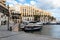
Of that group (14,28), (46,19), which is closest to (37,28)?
(14,28)

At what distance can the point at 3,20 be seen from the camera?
70.8 meters

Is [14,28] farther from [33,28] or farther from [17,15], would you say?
[17,15]

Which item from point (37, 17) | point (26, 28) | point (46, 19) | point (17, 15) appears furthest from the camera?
point (46, 19)

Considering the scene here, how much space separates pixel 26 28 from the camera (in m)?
45.3

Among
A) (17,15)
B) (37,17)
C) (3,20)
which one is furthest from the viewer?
(37,17)

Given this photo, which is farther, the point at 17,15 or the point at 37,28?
the point at 17,15

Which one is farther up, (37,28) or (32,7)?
(32,7)

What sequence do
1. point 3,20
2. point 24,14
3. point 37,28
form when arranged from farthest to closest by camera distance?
point 24,14 < point 3,20 < point 37,28

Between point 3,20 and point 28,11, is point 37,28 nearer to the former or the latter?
point 3,20

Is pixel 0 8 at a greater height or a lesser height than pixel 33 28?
greater

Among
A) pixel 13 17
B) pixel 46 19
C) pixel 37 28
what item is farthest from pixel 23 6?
pixel 37 28

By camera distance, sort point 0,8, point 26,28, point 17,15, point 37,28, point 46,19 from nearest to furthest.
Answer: point 0,8, point 26,28, point 37,28, point 17,15, point 46,19

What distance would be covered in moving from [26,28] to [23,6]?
419ft

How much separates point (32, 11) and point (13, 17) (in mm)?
82092
